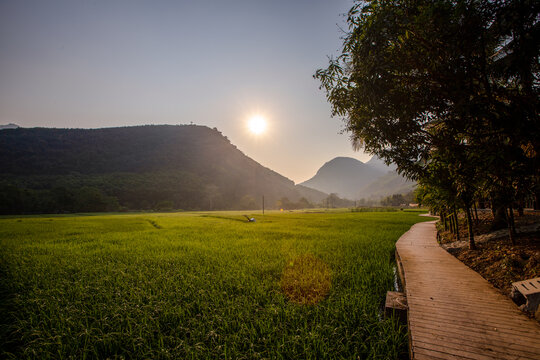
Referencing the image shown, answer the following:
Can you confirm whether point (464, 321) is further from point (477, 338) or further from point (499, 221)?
point (499, 221)

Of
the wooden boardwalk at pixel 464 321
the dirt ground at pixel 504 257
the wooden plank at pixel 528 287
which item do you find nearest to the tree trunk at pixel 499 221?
the dirt ground at pixel 504 257

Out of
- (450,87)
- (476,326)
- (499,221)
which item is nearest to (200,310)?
(476,326)

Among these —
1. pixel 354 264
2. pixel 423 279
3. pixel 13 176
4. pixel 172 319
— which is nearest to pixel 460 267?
pixel 423 279

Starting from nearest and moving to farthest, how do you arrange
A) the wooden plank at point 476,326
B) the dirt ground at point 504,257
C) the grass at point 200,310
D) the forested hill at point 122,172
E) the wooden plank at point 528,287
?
the wooden plank at point 476,326 < the grass at point 200,310 < the wooden plank at point 528,287 < the dirt ground at point 504,257 < the forested hill at point 122,172

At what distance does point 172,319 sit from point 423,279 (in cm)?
516

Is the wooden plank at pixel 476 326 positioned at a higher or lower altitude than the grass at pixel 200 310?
higher

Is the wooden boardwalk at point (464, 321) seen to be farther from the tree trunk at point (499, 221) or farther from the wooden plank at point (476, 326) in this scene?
the tree trunk at point (499, 221)

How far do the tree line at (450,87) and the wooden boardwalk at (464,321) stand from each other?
212 centimetres

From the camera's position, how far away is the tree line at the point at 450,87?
321 cm

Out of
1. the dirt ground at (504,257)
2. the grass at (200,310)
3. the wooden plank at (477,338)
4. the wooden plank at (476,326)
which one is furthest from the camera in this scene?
the dirt ground at (504,257)

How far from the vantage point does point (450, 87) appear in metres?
3.59

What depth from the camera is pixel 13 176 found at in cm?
8119

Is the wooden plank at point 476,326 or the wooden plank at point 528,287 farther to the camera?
the wooden plank at point 528,287

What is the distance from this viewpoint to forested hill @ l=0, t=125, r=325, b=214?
65062mm
